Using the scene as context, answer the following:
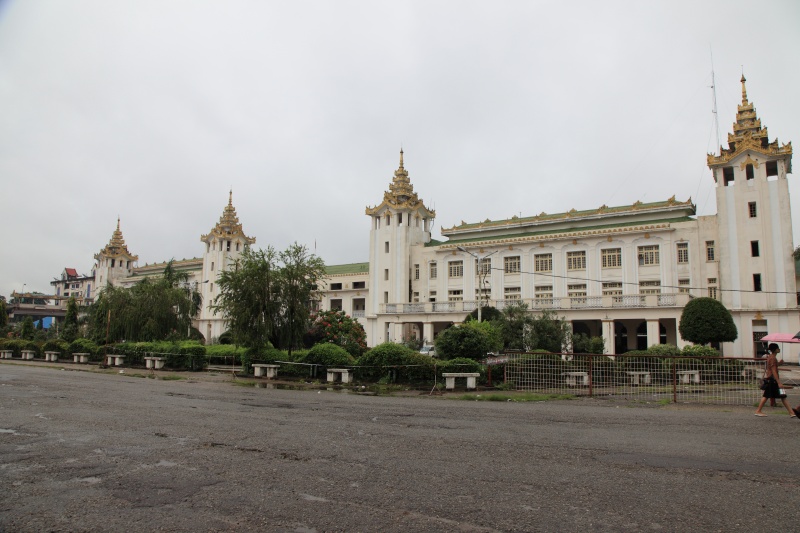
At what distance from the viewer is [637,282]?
1796 inches

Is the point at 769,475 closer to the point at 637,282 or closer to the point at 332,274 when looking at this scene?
the point at 637,282

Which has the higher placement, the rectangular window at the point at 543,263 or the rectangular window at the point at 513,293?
the rectangular window at the point at 543,263

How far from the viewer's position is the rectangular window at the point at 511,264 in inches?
2028

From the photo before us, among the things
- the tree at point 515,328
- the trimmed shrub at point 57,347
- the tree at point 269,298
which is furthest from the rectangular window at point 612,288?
the trimmed shrub at point 57,347

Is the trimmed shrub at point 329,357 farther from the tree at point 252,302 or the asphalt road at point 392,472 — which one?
the asphalt road at point 392,472

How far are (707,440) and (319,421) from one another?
22.8ft

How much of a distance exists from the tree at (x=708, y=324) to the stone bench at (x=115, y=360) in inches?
1388

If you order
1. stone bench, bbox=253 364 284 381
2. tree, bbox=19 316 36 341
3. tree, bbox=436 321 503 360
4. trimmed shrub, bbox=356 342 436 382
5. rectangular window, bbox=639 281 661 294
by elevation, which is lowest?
stone bench, bbox=253 364 284 381

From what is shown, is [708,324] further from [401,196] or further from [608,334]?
[401,196]

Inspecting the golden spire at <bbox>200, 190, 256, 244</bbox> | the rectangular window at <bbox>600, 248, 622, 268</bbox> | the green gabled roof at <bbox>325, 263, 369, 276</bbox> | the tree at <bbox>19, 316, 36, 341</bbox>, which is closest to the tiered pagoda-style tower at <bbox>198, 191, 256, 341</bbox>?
the golden spire at <bbox>200, 190, 256, 244</bbox>

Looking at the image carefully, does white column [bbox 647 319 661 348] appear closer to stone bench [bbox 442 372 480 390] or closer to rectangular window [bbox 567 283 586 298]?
rectangular window [bbox 567 283 586 298]

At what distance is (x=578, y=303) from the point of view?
44250mm

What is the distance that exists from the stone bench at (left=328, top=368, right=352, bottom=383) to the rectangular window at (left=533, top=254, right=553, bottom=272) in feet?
98.5

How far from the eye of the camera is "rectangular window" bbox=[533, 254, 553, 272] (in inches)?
1964
